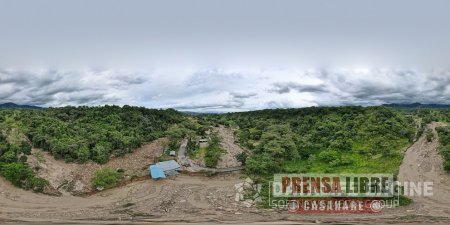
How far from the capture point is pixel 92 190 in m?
41.5

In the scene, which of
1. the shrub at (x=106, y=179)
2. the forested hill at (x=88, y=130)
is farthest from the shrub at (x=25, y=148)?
the shrub at (x=106, y=179)

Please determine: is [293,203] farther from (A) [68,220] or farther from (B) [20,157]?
(B) [20,157]

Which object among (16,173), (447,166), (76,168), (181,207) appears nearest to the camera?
(181,207)

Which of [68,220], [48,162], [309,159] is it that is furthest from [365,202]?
[48,162]

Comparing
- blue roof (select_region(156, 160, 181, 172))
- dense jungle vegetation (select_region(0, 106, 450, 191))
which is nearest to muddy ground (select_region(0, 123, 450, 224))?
blue roof (select_region(156, 160, 181, 172))

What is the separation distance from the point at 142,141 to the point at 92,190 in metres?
16.5

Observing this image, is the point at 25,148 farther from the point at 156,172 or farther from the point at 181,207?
the point at 181,207

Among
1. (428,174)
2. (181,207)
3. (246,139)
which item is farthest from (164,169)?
(428,174)

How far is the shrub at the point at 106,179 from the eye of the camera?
4206 cm

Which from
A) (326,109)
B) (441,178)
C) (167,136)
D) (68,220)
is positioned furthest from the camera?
(326,109)

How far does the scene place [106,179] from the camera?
42.6 m

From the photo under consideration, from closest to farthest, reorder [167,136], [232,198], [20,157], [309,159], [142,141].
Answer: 1. [232,198]
2. [20,157]
3. [309,159]
4. [142,141]
5. [167,136]

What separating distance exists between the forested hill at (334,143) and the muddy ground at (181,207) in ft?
15.9

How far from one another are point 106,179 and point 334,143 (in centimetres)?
3176
